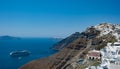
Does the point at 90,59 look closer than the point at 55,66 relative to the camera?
Yes

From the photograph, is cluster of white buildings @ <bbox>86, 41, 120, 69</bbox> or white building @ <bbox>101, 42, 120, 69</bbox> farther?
white building @ <bbox>101, 42, 120, 69</bbox>

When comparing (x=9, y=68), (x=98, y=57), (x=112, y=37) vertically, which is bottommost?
(x=9, y=68)

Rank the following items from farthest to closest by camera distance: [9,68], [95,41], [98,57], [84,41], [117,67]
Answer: [9,68] → [84,41] → [95,41] → [98,57] → [117,67]

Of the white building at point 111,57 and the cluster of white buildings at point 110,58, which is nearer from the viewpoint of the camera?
the cluster of white buildings at point 110,58

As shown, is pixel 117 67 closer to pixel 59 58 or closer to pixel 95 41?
pixel 95 41

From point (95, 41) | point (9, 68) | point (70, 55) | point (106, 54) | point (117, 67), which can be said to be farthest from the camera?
point (9, 68)

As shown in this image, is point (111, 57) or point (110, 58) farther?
point (111, 57)

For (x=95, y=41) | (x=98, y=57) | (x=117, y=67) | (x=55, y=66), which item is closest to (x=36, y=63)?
(x=55, y=66)

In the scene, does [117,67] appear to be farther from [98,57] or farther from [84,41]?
[84,41]

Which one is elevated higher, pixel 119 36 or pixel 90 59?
pixel 119 36
